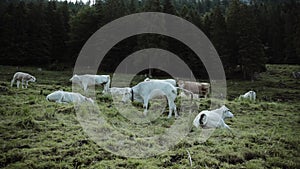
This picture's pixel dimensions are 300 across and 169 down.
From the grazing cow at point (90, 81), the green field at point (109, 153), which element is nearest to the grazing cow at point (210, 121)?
the green field at point (109, 153)

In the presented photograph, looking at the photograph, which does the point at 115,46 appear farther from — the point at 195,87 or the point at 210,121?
the point at 210,121

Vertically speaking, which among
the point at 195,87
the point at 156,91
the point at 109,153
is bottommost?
the point at 109,153

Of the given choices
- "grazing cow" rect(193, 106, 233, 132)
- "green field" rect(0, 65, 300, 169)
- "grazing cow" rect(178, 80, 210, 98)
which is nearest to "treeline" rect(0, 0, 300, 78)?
"grazing cow" rect(178, 80, 210, 98)

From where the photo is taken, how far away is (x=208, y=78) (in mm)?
32875

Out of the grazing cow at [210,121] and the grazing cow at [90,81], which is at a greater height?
the grazing cow at [90,81]

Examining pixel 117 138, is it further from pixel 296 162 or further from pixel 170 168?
pixel 296 162

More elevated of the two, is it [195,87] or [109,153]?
[195,87]

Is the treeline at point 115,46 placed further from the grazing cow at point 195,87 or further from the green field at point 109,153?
the green field at point 109,153

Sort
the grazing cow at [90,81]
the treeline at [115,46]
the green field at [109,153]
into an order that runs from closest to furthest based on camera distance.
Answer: the green field at [109,153], the grazing cow at [90,81], the treeline at [115,46]

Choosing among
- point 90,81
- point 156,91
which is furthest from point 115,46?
point 156,91

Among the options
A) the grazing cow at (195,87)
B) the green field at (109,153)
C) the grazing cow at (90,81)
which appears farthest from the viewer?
the grazing cow at (195,87)

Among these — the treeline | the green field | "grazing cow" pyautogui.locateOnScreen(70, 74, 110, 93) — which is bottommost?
the green field

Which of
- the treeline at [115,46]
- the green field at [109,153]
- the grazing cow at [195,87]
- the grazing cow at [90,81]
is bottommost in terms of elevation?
the green field at [109,153]

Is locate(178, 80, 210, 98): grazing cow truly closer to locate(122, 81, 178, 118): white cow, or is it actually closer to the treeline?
locate(122, 81, 178, 118): white cow
